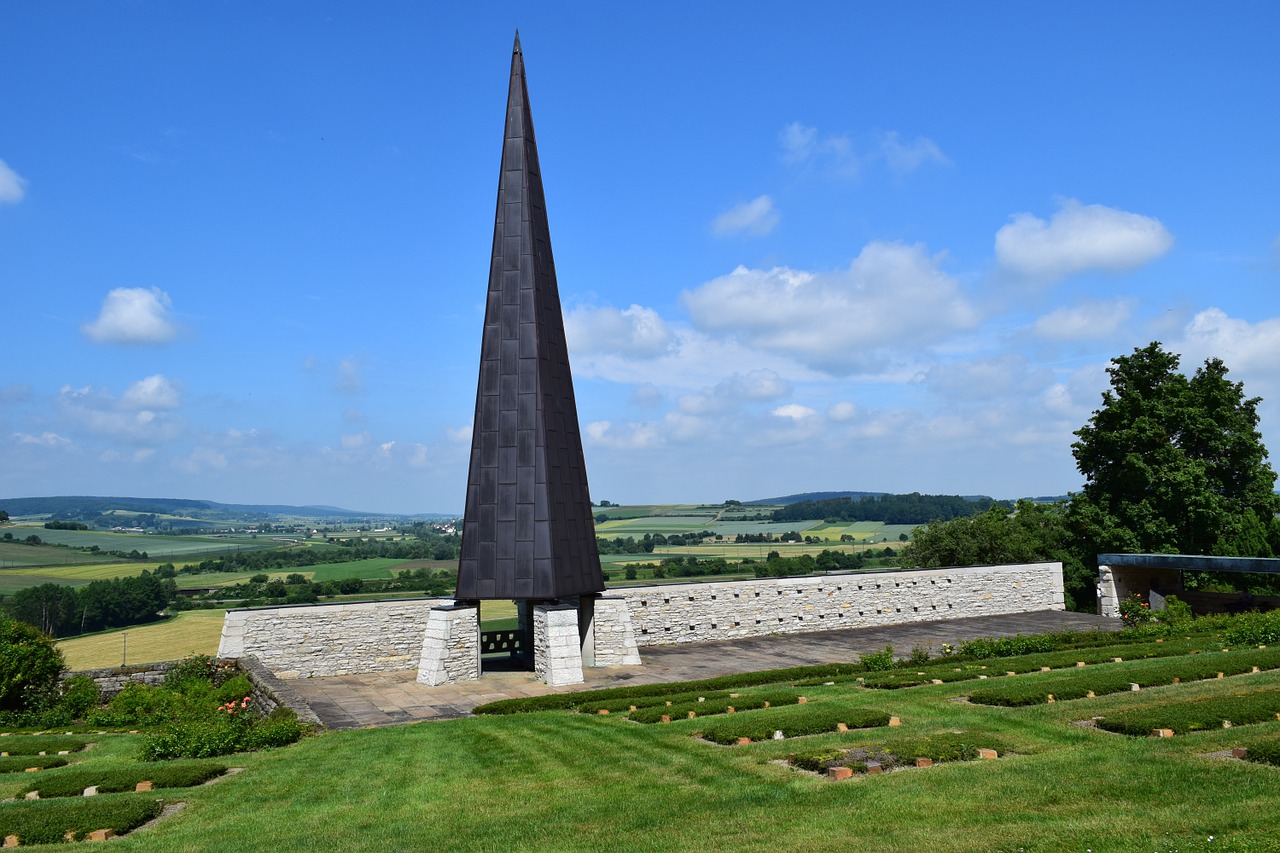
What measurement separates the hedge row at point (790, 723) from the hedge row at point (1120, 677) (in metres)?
1.87

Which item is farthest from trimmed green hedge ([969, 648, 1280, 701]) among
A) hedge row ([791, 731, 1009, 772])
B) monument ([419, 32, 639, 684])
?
monument ([419, 32, 639, 684])

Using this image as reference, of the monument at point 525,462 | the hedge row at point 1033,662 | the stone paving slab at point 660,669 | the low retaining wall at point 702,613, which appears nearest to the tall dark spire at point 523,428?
the monument at point 525,462

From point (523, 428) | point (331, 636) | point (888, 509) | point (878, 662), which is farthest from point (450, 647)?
point (888, 509)

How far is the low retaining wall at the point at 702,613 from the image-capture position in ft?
56.6

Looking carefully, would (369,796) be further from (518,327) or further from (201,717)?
(518,327)

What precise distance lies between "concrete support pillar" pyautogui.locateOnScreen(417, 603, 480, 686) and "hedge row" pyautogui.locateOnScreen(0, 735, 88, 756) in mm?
6040

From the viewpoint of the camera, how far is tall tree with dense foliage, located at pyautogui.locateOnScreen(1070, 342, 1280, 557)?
2745 centimetres

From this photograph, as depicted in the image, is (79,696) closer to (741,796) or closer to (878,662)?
(741,796)

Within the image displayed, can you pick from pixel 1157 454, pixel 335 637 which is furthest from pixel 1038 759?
pixel 1157 454

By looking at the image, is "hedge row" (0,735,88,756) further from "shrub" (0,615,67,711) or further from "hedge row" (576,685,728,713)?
"hedge row" (576,685,728,713)

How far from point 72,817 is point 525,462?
1081cm

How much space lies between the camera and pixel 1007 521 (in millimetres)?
33750

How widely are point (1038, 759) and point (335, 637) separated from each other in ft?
47.5

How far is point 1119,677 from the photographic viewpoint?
11383 millimetres
